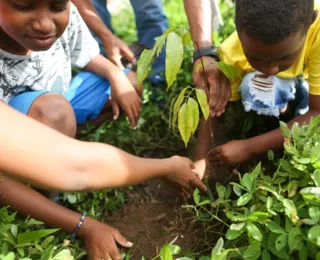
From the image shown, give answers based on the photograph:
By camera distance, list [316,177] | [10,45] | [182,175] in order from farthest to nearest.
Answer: [10,45], [182,175], [316,177]

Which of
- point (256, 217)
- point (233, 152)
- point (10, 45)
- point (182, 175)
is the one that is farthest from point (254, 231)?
point (10, 45)

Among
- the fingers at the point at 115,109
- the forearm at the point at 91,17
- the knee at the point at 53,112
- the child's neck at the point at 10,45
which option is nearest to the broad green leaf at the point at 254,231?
the knee at the point at 53,112

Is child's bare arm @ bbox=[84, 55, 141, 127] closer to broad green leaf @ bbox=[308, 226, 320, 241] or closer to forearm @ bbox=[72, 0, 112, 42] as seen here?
forearm @ bbox=[72, 0, 112, 42]

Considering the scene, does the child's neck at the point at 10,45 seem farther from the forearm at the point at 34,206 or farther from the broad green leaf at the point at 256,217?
the broad green leaf at the point at 256,217

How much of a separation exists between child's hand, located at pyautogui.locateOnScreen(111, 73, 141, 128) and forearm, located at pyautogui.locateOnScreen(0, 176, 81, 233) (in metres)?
0.59

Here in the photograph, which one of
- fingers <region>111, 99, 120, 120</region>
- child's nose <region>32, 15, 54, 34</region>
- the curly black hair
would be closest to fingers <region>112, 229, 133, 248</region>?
fingers <region>111, 99, 120, 120</region>

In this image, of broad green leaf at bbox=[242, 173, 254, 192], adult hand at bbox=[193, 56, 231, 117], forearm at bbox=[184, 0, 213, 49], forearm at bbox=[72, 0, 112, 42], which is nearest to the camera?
broad green leaf at bbox=[242, 173, 254, 192]

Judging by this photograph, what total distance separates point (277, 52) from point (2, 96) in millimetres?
1123

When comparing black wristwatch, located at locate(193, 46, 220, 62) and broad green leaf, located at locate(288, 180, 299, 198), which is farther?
black wristwatch, located at locate(193, 46, 220, 62)

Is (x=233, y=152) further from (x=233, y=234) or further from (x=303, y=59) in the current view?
(x=233, y=234)

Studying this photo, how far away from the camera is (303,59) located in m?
1.93

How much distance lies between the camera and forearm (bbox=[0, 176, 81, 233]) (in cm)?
174

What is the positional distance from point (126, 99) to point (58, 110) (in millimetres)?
409

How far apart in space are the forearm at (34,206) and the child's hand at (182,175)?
417 mm
